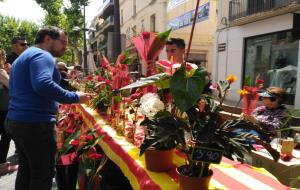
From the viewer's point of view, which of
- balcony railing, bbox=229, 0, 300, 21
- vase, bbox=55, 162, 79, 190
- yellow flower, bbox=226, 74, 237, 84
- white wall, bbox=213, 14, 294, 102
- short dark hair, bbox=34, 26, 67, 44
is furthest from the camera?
white wall, bbox=213, 14, 294, 102

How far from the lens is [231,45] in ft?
45.2

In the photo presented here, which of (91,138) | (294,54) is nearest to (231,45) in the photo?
(294,54)

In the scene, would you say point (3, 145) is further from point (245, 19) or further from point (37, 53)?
point (245, 19)

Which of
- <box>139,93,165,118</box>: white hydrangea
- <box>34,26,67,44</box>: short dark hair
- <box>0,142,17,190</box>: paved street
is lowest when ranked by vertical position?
<box>0,142,17,190</box>: paved street

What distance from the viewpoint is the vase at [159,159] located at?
5.90ft

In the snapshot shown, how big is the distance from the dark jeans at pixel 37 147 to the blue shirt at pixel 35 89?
0.05 meters

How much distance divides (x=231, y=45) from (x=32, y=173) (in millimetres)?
12206

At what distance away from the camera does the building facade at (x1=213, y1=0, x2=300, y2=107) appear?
1059cm

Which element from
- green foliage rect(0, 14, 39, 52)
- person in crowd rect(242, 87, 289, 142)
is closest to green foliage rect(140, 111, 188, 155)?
person in crowd rect(242, 87, 289, 142)

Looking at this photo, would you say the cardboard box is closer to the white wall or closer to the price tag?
the price tag

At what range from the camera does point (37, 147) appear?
2451mm

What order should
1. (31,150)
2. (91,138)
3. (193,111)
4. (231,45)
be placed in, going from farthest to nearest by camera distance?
(231,45) < (91,138) < (31,150) < (193,111)

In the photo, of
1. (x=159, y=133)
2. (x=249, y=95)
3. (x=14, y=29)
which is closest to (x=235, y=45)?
(x=249, y=95)

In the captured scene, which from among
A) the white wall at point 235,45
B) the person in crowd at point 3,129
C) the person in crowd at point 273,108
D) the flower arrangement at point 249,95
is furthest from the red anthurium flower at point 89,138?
the white wall at point 235,45
